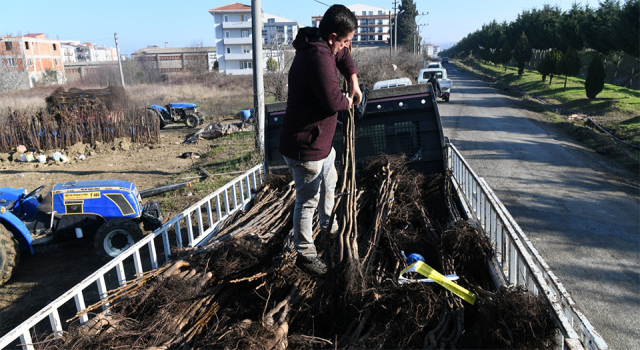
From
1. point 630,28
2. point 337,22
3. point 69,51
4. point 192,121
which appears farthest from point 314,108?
point 69,51

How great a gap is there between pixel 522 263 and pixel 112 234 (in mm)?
5379

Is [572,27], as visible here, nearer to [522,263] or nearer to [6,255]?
[522,263]

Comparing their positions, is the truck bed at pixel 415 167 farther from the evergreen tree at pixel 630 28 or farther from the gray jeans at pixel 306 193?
the evergreen tree at pixel 630 28

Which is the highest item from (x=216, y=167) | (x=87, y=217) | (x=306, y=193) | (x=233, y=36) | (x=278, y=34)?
(x=233, y=36)

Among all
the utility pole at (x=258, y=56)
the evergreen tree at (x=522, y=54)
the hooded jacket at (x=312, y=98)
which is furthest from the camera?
the evergreen tree at (x=522, y=54)

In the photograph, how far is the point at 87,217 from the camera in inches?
254

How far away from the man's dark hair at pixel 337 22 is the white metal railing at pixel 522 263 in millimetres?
1783

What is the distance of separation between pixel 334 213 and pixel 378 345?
121 cm

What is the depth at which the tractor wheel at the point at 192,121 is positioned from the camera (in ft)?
68.6

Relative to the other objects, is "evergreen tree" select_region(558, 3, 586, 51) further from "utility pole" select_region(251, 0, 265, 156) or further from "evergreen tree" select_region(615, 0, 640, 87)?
"utility pole" select_region(251, 0, 265, 156)

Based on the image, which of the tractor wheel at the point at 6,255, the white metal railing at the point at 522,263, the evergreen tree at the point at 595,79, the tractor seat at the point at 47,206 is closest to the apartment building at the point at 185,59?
the evergreen tree at the point at 595,79

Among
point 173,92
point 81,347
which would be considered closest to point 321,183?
point 81,347

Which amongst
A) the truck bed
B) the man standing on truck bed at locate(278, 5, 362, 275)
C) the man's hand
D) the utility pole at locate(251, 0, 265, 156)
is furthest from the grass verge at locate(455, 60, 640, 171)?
the man standing on truck bed at locate(278, 5, 362, 275)

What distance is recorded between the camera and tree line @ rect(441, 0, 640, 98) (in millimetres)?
21266
